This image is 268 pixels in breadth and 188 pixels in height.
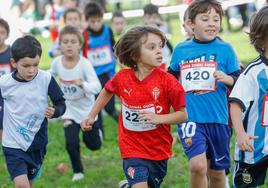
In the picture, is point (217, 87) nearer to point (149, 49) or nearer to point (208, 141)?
point (208, 141)

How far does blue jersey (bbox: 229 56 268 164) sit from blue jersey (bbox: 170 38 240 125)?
91 cm

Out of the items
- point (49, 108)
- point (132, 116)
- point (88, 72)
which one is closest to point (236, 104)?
point (132, 116)

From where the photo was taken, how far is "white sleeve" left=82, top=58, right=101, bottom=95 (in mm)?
7660

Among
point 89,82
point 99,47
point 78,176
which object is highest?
point 89,82

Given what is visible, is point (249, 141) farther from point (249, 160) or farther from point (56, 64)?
point (56, 64)

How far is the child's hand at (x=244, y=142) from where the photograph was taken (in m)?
5.06

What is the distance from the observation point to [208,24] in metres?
6.29

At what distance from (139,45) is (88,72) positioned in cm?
232

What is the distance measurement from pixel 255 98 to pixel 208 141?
1.12 metres

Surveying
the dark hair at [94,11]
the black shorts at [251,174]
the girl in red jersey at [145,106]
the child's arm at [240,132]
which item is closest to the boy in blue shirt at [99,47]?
the dark hair at [94,11]

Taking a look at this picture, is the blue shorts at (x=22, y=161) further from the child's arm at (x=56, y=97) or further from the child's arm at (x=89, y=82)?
A: the child's arm at (x=89, y=82)

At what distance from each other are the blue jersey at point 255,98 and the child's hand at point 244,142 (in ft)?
0.77

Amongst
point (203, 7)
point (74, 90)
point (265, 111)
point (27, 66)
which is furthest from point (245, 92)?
point (74, 90)

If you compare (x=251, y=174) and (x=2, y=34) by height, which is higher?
(x=2, y=34)
